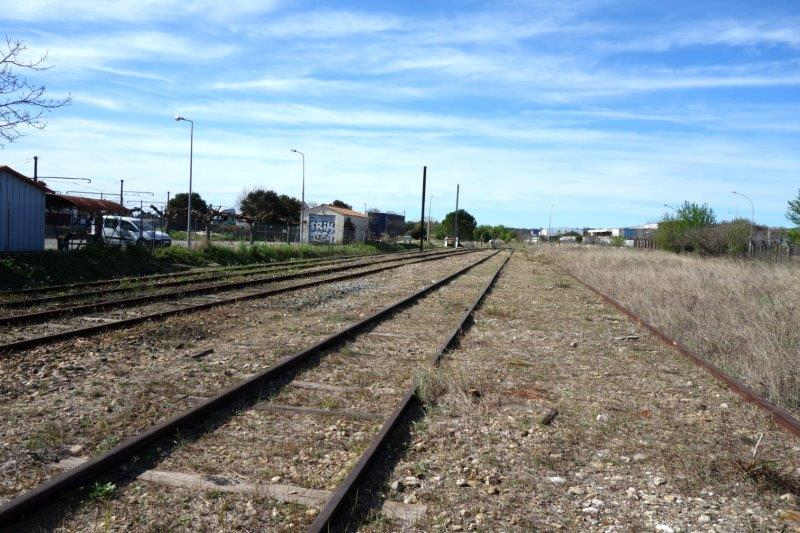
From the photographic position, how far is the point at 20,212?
2291cm

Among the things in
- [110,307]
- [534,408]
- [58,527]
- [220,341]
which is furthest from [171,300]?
[58,527]

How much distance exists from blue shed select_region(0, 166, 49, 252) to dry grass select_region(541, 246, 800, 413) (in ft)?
66.0

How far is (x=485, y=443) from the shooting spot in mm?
5340

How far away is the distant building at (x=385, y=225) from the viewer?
3502 inches

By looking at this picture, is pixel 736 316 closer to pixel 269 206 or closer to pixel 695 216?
pixel 695 216

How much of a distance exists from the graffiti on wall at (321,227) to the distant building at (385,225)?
1921 cm

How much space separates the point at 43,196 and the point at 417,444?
931 inches

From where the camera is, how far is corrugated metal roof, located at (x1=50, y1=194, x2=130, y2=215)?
27266 mm

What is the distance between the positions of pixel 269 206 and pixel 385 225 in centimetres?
1881

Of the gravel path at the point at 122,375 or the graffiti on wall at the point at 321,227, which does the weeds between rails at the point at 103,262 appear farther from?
the graffiti on wall at the point at 321,227

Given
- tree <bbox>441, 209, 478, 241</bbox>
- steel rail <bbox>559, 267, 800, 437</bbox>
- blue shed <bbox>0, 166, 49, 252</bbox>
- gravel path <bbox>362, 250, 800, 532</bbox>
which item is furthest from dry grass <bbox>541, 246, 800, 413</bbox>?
tree <bbox>441, 209, 478, 241</bbox>

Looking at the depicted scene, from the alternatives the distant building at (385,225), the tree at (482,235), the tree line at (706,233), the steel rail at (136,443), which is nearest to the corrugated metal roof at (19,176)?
the steel rail at (136,443)

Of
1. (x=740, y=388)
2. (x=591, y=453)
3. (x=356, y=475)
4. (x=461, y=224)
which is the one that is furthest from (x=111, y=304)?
(x=461, y=224)

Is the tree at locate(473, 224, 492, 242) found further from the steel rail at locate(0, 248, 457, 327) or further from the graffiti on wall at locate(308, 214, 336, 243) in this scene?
the steel rail at locate(0, 248, 457, 327)
